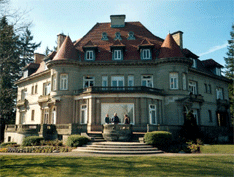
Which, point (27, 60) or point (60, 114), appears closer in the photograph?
point (60, 114)

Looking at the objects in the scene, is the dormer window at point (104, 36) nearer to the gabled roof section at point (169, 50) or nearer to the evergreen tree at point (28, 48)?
the gabled roof section at point (169, 50)

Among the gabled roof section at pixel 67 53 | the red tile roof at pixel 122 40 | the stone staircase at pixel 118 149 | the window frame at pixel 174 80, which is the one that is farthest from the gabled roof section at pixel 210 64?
the stone staircase at pixel 118 149

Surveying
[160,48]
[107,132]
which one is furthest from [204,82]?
[107,132]

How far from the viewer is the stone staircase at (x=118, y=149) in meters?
16.8

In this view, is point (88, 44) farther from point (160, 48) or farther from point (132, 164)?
point (132, 164)

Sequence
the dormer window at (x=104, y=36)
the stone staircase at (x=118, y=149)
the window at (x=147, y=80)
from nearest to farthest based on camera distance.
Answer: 1. the stone staircase at (x=118, y=149)
2. the window at (x=147, y=80)
3. the dormer window at (x=104, y=36)

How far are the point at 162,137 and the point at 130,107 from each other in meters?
7.95

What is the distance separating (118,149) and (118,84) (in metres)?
12.9

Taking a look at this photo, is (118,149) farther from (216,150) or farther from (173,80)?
(173,80)

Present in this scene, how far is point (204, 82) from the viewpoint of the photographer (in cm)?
3478

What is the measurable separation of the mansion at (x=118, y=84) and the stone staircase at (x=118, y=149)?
4.27 m

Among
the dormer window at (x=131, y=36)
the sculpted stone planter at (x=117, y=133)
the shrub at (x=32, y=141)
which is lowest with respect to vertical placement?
the shrub at (x=32, y=141)

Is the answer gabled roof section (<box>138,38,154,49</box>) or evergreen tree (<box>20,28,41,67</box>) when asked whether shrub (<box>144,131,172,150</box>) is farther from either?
evergreen tree (<box>20,28,41,67</box>)

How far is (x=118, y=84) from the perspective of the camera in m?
29.2
